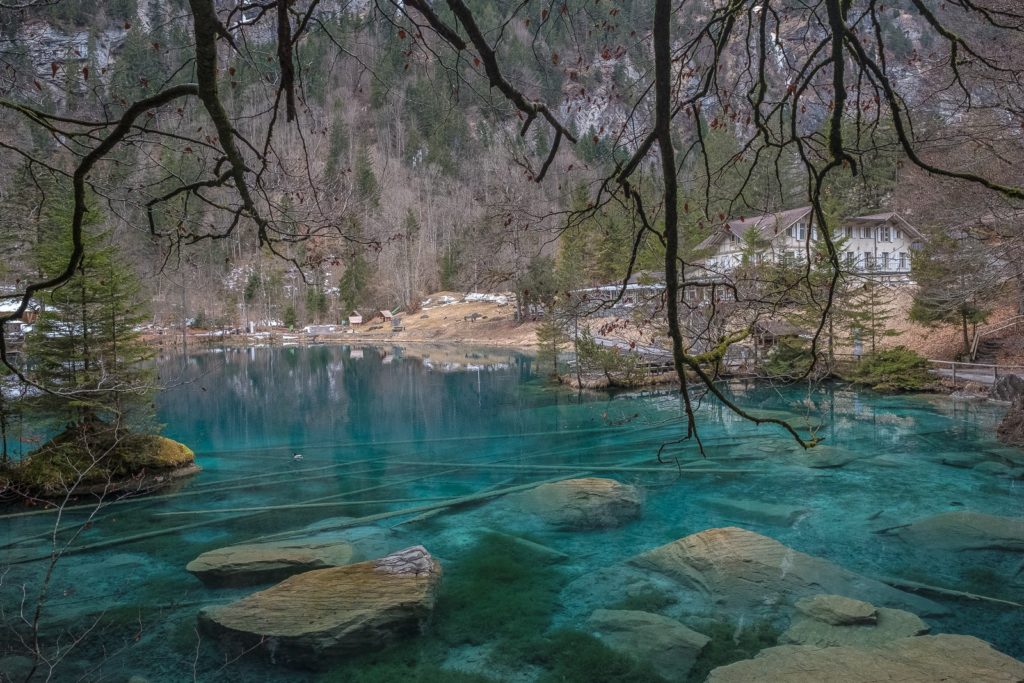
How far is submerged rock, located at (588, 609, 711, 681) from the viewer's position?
633 centimetres

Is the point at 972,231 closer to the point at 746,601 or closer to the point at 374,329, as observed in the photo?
the point at 746,601

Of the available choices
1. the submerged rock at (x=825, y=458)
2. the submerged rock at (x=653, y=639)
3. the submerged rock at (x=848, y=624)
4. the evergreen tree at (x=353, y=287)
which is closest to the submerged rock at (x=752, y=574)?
the submerged rock at (x=848, y=624)

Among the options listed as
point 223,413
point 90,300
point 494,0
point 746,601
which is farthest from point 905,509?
point 223,413

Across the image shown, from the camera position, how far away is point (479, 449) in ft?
54.7

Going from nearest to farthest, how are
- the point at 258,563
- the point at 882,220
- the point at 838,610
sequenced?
1. the point at 838,610
2. the point at 258,563
3. the point at 882,220

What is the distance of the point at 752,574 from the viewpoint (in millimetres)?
7863

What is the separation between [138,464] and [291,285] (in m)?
54.3

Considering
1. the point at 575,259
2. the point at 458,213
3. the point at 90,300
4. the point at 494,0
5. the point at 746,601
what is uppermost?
the point at 458,213

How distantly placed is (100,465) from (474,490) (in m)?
6.96

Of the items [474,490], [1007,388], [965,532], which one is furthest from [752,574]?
[1007,388]

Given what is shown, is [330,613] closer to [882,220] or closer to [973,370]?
[973,370]

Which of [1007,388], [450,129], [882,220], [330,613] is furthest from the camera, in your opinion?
[882,220]

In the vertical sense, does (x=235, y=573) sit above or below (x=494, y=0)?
below

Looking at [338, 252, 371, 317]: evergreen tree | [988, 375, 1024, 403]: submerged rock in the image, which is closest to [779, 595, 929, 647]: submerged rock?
[988, 375, 1024, 403]: submerged rock
